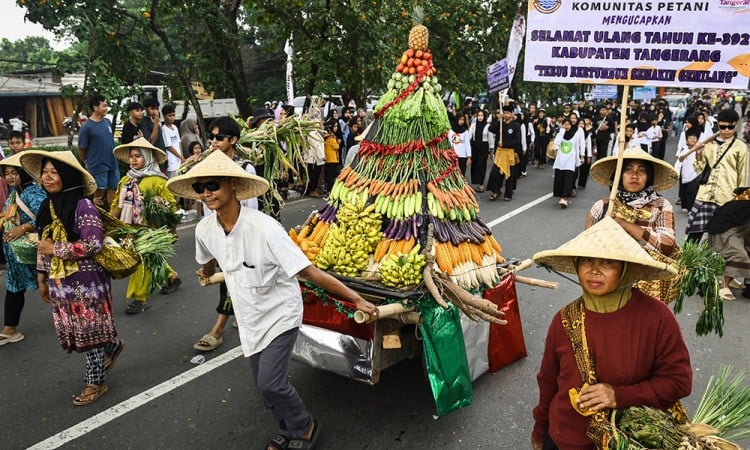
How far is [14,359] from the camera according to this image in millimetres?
4562

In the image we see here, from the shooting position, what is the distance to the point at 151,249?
3.91 meters

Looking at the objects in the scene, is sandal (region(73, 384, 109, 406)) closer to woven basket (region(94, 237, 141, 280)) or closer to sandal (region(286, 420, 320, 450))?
woven basket (region(94, 237, 141, 280))

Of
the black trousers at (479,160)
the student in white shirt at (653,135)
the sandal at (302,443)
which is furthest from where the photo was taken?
the student in white shirt at (653,135)

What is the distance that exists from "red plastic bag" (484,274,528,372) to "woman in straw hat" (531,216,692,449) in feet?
5.33

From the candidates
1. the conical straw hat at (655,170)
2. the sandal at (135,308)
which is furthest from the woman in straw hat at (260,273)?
the sandal at (135,308)

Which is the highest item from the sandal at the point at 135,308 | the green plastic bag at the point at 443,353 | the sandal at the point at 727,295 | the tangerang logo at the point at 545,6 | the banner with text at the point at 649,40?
the tangerang logo at the point at 545,6

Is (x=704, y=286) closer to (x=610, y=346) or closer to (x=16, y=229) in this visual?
(x=610, y=346)

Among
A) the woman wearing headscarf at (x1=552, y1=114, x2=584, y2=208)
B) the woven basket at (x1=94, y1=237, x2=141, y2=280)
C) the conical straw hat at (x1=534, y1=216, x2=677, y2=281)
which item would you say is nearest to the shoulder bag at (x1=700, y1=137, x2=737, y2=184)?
the woman wearing headscarf at (x1=552, y1=114, x2=584, y2=208)

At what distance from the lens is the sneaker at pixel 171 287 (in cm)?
602

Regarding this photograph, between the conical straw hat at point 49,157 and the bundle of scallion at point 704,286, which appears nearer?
the bundle of scallion at point 704,286

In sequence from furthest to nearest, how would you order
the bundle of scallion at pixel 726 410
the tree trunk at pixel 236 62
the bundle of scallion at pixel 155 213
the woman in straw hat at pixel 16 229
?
1. the tree trunk at pixel 236 62
2. the bundle of scallion at pixel 155 213
3. the woman in straw hat at pixel 16 229
4. the bundle of scallion at pixel 726 410

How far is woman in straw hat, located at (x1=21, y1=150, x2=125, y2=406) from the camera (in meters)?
3.63

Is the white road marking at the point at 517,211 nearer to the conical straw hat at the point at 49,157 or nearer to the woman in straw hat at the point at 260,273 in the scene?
the woman in straw hat at the point at 260,273

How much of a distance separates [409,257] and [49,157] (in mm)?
2451
